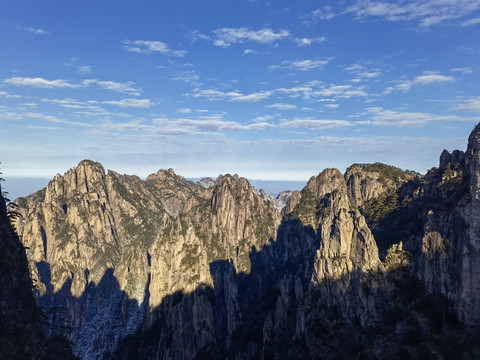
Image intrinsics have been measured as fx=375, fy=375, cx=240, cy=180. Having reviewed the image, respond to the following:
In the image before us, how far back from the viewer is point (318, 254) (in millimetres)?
98500

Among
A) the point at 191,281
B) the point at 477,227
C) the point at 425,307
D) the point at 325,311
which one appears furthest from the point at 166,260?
the point at 477,227

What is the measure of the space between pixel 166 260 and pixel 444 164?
347 ft

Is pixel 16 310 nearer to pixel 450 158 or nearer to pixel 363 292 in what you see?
pixel 363 292

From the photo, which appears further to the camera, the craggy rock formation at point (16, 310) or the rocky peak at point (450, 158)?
the rocky peak at point (450, 158)

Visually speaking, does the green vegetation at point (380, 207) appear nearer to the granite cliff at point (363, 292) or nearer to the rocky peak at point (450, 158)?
the granite cliff at point (363, 292)

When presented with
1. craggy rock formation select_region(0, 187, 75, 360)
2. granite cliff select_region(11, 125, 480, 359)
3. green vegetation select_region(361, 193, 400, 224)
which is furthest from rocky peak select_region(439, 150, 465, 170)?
craggy rock formation select_region(0, 187, 75, 360)

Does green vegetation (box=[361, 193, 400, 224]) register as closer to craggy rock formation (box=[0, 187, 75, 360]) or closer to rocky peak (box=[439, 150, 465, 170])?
rocky peak (box=[439, 150, 465, 170])

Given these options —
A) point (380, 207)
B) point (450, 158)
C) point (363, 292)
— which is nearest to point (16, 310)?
point (363, 292)

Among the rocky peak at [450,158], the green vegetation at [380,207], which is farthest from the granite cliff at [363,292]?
the green vegetation at [380,207]

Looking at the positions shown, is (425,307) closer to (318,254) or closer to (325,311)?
(325,311)

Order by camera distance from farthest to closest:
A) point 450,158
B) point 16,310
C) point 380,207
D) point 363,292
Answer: point 380,207 → point 450,158 → point 363,292 → point 16,310

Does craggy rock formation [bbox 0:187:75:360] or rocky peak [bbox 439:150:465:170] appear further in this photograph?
rocky peak [bbox 439:150:465:170]

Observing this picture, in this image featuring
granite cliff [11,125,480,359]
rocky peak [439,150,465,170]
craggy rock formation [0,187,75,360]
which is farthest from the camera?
rocky peak [439,150,465,170]

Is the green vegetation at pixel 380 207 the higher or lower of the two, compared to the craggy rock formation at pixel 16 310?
higher
